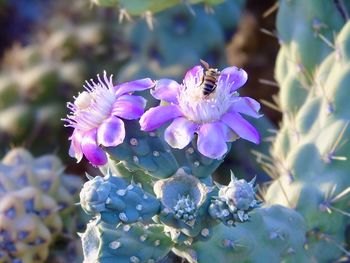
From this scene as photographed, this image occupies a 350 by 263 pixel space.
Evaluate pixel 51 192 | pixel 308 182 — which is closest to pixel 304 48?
pixel 308 182

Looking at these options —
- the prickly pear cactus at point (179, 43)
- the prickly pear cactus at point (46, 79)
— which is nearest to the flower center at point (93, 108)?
the prickly pear cactus at point (179, 43)

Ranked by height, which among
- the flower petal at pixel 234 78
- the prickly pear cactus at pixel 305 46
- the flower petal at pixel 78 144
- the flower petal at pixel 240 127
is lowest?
the prickly pear cactus at pixel 305 46

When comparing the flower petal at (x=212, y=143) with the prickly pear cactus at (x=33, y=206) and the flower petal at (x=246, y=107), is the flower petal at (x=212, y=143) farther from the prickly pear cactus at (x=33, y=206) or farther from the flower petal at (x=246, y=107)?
the prickly pear cactus at (x=33, y=206)

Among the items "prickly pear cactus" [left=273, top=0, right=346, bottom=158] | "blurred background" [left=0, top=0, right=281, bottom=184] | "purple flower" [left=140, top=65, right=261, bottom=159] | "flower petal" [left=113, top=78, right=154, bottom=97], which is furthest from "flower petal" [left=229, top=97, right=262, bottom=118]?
"blurred background" [left=0, top=0, right=281, bottom=184]

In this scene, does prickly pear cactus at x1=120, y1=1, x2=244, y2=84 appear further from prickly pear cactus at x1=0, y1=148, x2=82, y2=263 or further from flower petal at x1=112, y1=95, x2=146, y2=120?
flower petal at x1=112, y1=95, x2=146, y2=120

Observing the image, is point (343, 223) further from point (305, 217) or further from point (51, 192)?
point (51, 192)

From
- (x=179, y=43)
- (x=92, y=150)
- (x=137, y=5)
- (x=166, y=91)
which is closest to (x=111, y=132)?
(x=92, y=150)

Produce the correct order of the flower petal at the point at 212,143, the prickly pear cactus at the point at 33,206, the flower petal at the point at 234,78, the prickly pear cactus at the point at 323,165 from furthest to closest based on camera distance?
the prickly pear cactus at the point at 33,206, the prickly pear cactus at the point at 323,165, the flower petal at the point at 234,78, the flower petal at the point at 212,143
